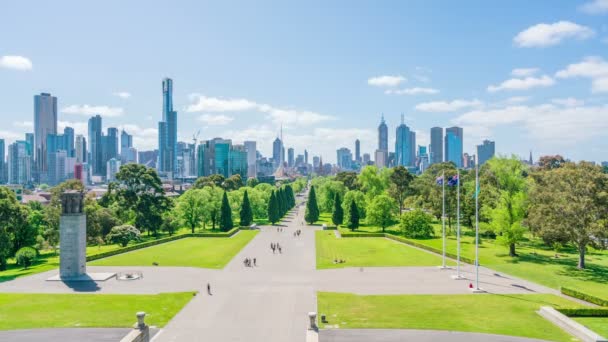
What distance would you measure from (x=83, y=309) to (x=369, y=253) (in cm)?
3560

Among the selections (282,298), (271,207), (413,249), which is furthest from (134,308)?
(271,207)

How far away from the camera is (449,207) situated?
3012 inches

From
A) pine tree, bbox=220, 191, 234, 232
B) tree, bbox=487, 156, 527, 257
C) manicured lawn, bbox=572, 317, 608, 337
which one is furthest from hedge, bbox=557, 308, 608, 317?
pine tree, bbox=220, 191, 234, 232

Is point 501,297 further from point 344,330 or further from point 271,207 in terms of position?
point 271,207

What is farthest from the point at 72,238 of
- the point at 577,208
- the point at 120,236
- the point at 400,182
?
the point at 400,182

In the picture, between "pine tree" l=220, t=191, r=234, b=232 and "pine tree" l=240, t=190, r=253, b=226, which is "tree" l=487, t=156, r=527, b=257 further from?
"pine tree" l=240, t=190, r=253, b=226

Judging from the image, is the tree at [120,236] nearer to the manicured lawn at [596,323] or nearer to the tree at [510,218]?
the tree at [510,218]

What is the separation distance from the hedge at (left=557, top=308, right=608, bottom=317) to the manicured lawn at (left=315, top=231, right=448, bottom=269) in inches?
767

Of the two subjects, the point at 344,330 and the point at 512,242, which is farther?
the point at 512,242

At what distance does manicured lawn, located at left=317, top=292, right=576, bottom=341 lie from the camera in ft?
93.4

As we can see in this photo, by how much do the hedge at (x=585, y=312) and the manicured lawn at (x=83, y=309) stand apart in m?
28.0

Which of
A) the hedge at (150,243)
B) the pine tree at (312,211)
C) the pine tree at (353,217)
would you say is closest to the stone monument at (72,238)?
the hedge at (150,243)

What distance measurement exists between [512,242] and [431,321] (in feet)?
98.4

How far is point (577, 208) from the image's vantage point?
46.8 m
